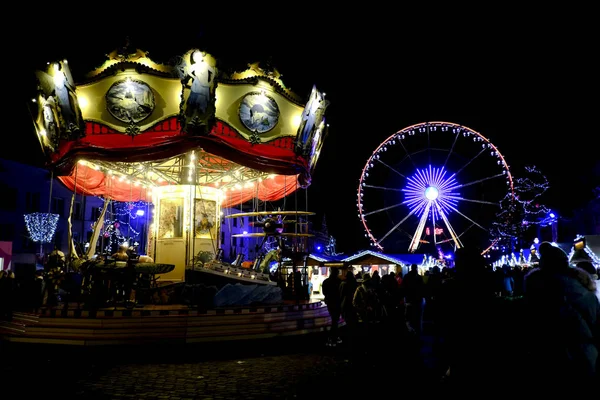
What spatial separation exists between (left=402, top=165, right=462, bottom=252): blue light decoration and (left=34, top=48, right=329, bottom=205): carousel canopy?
1914 centimetres

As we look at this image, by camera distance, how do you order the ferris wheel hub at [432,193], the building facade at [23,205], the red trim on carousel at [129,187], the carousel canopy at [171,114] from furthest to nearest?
the building facade at [23,205]
the ferris wheel hub at [432,193]
the red trim on carousel at [129,187]
the carousel canopy at [171,114]

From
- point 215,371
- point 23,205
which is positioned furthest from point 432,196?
point 23,205

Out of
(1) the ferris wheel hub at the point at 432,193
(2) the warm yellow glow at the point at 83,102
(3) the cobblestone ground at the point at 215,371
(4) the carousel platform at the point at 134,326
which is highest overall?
(1) the ferris wheel hub at the point at 432,193

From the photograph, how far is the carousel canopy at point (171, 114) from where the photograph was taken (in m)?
10.9

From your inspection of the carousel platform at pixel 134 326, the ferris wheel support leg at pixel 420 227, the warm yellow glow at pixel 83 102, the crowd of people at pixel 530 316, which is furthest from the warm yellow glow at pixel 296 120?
the ferris wheel support leg at pixel 420 227

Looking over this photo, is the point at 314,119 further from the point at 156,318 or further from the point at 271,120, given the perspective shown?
the point at 156,318

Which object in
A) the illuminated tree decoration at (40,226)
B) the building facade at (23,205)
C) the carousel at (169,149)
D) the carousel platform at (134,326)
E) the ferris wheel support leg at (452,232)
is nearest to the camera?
the carousel platform at (134,326)

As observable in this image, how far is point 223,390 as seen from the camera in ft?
19.1

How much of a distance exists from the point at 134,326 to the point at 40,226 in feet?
63.1

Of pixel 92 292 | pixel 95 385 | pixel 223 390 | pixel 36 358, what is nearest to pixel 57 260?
pixel 92 292

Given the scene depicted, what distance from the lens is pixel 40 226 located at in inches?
982

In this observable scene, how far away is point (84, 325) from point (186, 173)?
278 inches

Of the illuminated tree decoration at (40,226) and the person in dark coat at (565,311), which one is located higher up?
the illuminated tree decoration at (40,226)

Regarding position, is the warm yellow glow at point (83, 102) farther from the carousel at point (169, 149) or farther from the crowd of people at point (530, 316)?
the crowd of people at point (530, 316)
